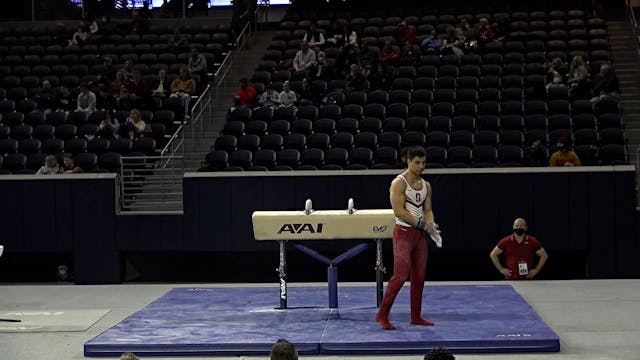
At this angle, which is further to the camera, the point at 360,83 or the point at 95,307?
the point at 360,83

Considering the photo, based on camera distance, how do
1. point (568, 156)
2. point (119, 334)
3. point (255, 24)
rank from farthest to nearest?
point (255, 24) → point (568, 156) → point (119, 334)

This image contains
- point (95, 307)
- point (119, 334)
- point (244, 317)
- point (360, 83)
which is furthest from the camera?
point (360, 83)

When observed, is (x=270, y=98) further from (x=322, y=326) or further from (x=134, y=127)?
(x=322, y=326)

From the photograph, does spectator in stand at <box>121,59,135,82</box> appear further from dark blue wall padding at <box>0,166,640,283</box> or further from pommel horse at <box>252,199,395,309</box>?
pommel horse at <box>252,199,395,309</box>

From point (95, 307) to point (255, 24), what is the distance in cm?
1392

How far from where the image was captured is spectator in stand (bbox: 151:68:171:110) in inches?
758

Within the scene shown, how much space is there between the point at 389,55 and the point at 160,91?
4604 millimetres

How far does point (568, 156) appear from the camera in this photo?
49.9 ft

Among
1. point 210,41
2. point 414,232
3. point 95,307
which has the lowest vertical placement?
point 95,307

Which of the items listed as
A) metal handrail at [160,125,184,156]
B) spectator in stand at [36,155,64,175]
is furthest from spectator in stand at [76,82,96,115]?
spectator in stand at [36,155,64,175]

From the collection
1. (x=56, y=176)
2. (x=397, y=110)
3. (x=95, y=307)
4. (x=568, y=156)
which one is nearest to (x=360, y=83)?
(x=397, y=110)

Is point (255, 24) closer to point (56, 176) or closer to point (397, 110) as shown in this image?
point (397, 110)

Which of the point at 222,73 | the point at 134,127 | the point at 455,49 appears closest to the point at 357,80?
the point at 455,49

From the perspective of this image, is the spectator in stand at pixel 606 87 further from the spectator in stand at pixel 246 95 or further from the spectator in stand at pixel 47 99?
the spectator in stand at pixel 47 99
